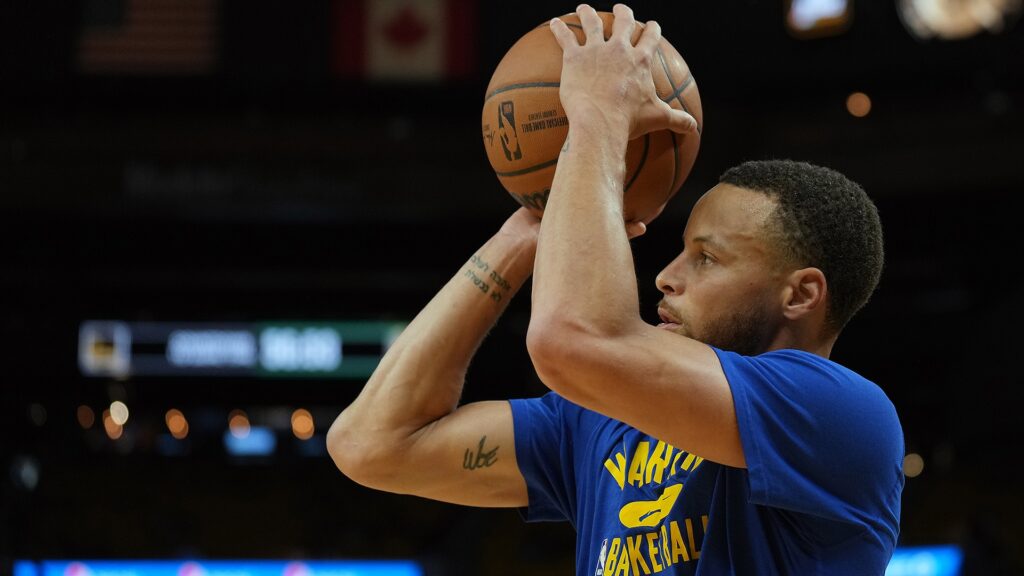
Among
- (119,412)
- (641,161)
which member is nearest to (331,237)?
(119,412)

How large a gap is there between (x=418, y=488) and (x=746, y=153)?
8089 mm

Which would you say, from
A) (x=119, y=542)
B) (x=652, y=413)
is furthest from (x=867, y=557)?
(x=119, y=542)

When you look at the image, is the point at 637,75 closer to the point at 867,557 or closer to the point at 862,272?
the point at 862,272

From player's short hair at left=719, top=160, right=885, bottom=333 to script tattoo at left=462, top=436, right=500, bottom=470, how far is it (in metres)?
0.75

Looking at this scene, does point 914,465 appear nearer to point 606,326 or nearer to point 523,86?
point 523,86

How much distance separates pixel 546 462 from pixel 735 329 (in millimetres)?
596

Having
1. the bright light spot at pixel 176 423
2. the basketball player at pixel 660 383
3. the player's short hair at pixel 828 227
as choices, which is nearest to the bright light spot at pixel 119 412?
the bright light spot at pixel 176 423

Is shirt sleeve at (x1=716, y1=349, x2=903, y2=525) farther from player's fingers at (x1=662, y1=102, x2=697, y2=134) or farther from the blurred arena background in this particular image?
the blurred arena background

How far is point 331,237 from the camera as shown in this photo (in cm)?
1120

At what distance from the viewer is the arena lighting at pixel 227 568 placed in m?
11.0

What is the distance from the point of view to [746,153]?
10.1 m

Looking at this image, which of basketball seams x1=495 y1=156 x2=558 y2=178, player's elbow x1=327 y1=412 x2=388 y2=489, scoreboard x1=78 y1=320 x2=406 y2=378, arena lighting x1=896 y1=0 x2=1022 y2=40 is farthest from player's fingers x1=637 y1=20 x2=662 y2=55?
scoreboard x1=78 y1=320 x2=406 y2=378

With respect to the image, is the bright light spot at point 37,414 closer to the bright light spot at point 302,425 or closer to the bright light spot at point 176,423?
the bright light spot at point 176,423

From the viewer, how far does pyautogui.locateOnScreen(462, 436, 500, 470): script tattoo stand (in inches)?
96.0
